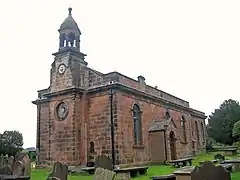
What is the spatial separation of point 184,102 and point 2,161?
23718 mm

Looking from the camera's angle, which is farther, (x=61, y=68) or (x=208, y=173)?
(x=61, y=68)

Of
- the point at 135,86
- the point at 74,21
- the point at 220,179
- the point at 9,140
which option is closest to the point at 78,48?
the point at 74,21

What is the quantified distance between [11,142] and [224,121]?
32182 mm

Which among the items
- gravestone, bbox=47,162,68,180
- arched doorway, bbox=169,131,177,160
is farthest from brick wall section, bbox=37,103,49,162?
gravestone, bbox=47,162,68,180

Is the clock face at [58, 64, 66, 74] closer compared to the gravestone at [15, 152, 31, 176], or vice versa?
the gravestone at [15, 152, 31, 176]

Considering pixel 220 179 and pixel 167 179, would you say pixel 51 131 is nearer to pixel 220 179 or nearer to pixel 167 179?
pixel 167 179

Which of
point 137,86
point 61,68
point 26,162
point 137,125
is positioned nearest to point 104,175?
point 26,162

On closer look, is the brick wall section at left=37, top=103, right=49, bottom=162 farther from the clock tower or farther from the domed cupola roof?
the domed cupola roof

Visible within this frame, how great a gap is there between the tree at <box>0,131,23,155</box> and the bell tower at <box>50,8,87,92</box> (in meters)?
20.3

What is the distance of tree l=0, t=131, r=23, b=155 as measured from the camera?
1533 inches

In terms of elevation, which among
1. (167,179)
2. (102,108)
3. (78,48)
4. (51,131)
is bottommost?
(167,179)

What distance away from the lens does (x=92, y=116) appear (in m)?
21.6

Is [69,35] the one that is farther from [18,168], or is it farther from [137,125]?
[18,168]

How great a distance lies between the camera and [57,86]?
899 inches
